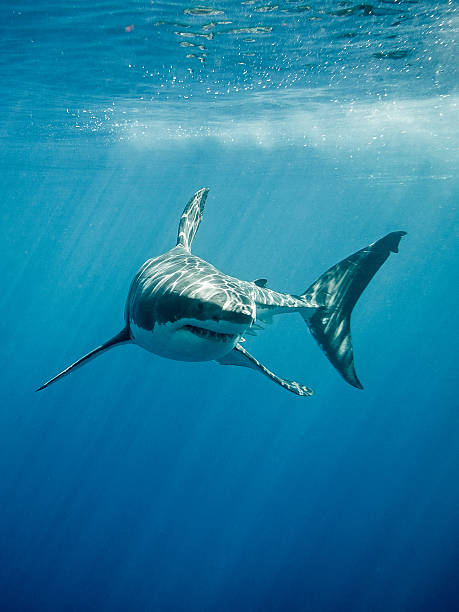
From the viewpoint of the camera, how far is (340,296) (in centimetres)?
703

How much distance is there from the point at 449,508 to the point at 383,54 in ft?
80.6

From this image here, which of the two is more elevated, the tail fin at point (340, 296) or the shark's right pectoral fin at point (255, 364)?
the tail fin at point (340, 296)

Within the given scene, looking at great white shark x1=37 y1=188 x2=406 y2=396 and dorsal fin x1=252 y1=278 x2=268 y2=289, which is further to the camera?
dorsal fin x1=252 y1=278 x2=268 y2=289

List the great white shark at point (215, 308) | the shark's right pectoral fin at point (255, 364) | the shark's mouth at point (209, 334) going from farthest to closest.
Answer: the shark's right pectoral fin at point (255, 364) < the shark's mouth at point (209, 334) < the great white shark at point (215, 308)

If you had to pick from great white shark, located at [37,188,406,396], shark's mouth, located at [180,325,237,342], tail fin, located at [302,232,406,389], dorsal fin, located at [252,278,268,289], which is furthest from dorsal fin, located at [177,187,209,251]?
shark's mouth, located at [180,325,237,342]

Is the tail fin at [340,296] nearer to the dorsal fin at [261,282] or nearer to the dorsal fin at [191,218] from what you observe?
the dorsal fin at [261,282]

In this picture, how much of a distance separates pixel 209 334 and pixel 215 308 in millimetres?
385

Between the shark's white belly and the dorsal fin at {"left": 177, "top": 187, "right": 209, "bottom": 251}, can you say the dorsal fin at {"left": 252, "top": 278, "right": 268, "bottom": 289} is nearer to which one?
the dorsal fin at {"left": 177, "top": 187, "right": 209, "bottom": 251}

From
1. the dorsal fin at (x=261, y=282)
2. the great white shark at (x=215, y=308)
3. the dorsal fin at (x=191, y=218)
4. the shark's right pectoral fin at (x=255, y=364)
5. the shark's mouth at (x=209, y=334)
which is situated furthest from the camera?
the dorsal fin at (x=191, y=218)

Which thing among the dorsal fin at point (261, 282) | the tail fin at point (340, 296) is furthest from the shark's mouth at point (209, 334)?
the dorsal fin at point (261, 282)

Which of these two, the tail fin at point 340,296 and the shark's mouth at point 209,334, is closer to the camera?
the shark's mouth at point 209,334

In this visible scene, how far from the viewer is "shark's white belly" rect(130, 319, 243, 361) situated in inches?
126

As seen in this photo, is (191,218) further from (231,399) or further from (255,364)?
(231,399)

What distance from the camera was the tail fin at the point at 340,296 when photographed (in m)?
6.38
